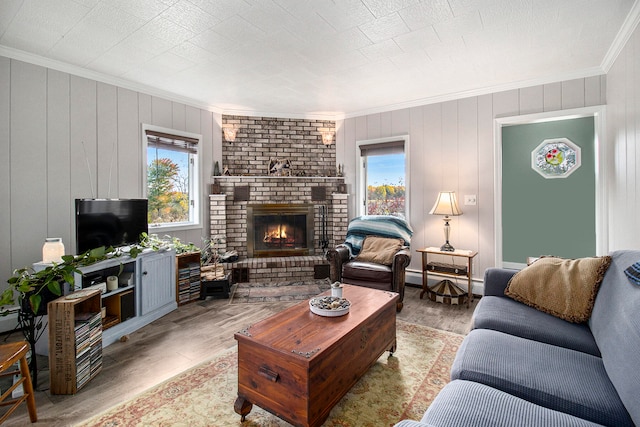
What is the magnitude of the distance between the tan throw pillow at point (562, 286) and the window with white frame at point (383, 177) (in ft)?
7.58

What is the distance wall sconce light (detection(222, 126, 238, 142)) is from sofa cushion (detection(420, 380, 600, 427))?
4.38m

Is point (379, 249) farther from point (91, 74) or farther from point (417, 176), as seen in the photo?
point (91, 74)

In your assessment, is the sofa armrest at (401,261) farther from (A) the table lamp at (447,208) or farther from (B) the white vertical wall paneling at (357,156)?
(B) the white vertical wall paneling at (357,156)

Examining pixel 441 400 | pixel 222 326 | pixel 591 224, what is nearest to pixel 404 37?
pixel 441 400

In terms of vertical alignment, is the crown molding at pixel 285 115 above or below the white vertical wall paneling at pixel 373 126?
above

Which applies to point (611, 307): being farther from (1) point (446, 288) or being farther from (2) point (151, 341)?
(2) point (151, 341)

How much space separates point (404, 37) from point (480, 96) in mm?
1790

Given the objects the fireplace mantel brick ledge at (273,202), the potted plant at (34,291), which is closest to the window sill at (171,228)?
the fireplace mantel brick ledge at (273,202)

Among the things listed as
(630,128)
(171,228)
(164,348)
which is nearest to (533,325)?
(630,128)

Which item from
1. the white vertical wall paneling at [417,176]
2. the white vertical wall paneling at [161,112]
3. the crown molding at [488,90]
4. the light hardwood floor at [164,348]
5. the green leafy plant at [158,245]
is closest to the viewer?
the light hardwood floor at [164,348]

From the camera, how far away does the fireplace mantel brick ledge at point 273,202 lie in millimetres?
4508

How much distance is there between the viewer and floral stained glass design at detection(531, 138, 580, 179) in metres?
4.54

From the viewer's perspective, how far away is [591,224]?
14.9 ft

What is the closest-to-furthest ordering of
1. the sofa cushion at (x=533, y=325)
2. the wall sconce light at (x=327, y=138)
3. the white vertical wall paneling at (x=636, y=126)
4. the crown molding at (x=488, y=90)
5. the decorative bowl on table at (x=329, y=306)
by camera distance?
the sofa cushion at (x=533, y=325) < the decorative bowl on table at (x=329, y=306) < the white vertical wall paneling at (x=636, y=126) < the crown molding at (x=488, y=90) < the wall sconce light at (x=327, y=138)
